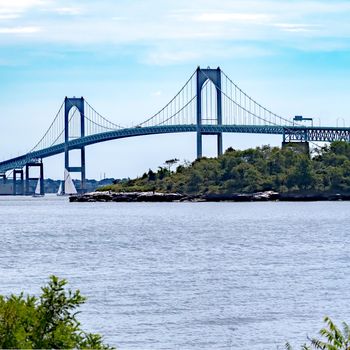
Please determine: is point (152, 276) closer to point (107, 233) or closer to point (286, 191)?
point (107, 233)

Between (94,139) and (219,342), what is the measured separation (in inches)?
2766

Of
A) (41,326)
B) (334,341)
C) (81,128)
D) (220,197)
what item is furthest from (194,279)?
(81,128)

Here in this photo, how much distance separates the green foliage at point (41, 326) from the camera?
22.9 feet

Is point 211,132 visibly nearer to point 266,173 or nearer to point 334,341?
point 266,173

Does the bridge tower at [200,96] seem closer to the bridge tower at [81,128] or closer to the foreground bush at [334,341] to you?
the bridge tower at [81,128]

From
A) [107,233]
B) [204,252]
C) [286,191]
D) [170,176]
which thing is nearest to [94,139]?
[170,176]

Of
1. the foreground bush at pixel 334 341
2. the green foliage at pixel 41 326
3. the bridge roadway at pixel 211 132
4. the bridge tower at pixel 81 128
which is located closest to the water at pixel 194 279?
the foreground bush at pixel 334 341

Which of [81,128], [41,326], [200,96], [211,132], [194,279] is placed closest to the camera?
[41,326]

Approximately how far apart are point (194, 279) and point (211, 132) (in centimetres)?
5686

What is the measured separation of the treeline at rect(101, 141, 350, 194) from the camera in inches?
3123

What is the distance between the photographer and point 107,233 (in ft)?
130

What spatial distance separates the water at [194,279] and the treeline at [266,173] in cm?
3895

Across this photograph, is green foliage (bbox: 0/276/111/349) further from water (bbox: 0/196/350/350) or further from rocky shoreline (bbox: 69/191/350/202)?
rocky shoreline (bbox: 69/191/350/202)

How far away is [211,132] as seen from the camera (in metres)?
78.0
